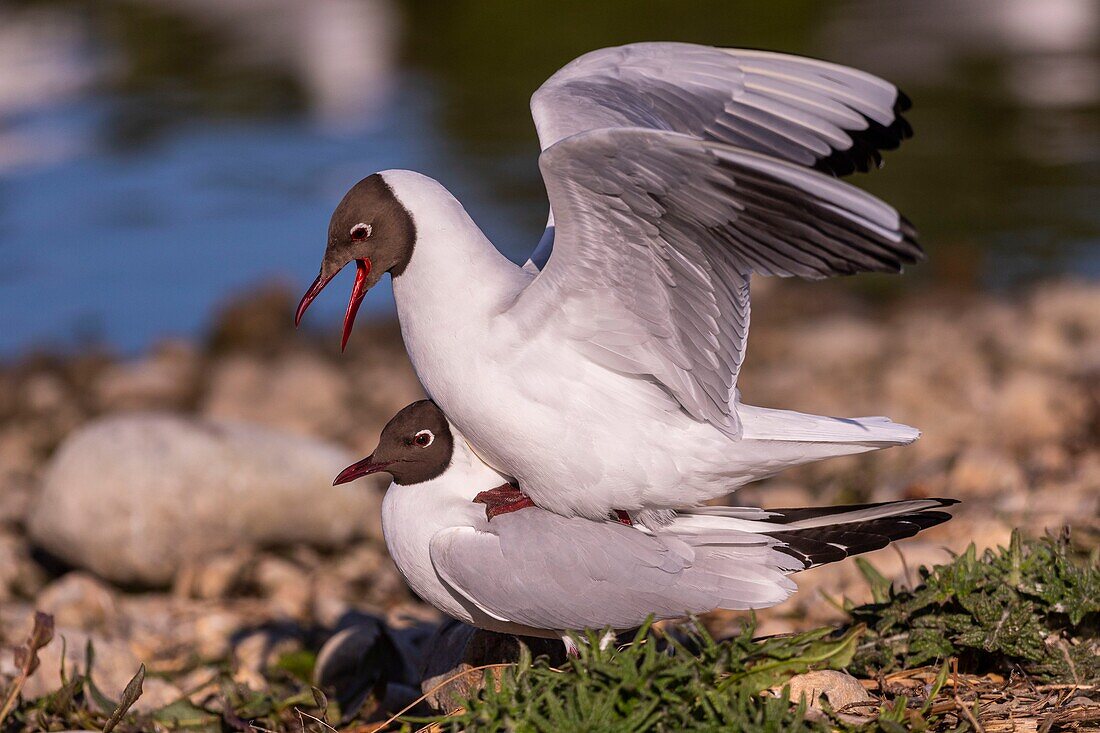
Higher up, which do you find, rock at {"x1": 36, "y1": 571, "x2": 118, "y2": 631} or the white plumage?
the white plumage

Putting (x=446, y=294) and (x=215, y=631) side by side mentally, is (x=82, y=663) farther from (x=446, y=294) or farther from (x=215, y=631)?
(x=446, y=294)

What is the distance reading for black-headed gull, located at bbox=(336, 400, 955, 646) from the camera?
392 centimetres

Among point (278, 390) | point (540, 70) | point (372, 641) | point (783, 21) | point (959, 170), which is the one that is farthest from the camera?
point (783, 21)

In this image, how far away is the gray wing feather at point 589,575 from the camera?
3.91 metres

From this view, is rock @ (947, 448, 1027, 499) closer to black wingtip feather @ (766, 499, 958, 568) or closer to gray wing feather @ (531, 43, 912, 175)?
black wingtip feather @ (766, 499, 958, 568)

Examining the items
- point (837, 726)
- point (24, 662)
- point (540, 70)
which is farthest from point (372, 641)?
point (540, 70)

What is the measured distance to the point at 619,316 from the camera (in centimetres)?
387

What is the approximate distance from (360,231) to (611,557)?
1.20 meters

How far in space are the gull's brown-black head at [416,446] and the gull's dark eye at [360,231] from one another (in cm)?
62

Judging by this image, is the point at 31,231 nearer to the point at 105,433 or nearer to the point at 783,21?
the point at 105,433

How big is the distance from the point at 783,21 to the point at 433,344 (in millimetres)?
19687


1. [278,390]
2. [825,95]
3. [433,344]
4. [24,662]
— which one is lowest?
[278,390]

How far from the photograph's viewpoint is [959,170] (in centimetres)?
1502

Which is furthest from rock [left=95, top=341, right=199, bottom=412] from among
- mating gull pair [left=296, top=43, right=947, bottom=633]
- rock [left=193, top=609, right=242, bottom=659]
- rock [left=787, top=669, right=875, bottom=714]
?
rock [left=787, top=669, right=875, bottom=714]
